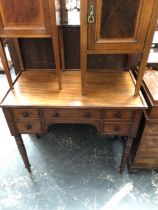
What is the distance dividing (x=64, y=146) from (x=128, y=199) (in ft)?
2.48

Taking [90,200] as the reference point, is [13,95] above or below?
above

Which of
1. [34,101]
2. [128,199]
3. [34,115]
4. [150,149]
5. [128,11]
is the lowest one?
[128,199]

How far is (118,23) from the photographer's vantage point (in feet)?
3.00

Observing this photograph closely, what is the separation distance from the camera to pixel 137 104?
3.53ft

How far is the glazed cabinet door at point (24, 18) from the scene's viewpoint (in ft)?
2.93

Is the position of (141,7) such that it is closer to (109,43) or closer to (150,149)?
(109,43)

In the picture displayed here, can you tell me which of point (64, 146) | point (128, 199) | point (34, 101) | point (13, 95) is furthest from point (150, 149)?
point (13, 95)

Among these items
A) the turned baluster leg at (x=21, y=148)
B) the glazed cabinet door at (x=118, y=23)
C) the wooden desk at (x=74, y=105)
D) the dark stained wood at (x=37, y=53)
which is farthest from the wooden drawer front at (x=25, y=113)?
the glazed cabinet door at (x=118, y=23)

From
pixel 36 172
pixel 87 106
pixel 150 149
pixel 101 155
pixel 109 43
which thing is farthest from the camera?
pixel 101 155

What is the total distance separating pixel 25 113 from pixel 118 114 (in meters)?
0.60

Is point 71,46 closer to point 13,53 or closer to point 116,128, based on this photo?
point 13,53

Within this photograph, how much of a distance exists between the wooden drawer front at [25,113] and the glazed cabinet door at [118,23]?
0.53 metres

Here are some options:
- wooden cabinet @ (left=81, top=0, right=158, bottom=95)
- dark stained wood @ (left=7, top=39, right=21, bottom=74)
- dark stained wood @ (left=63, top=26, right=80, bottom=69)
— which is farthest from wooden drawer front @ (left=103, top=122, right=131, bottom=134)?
dark stained wood @ (left=7, top=39, right=21, bottom=74)

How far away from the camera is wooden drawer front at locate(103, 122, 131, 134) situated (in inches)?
46.3
